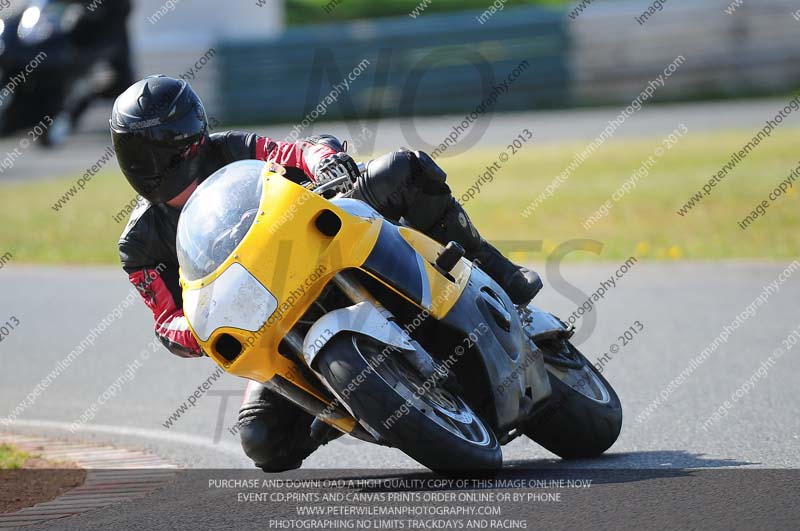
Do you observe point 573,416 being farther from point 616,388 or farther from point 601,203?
point 601,203

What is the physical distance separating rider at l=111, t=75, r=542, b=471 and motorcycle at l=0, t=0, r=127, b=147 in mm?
17394

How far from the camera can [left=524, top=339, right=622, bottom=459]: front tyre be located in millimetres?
5371

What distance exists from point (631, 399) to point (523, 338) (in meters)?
1.99

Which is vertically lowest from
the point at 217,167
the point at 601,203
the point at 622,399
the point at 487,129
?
the point at 487,129

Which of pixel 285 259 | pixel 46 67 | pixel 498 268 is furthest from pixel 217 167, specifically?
pixel 46 67

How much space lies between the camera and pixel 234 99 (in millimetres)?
25219

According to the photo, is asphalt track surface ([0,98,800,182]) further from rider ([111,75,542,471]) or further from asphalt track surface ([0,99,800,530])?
rider ([111,75,542,471])

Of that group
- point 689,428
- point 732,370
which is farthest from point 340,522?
point 732,370

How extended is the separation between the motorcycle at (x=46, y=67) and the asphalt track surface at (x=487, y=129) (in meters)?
0.77

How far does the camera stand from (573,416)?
212 inches

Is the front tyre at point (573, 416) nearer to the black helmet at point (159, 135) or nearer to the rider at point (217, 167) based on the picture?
the rider at point (217, 167)

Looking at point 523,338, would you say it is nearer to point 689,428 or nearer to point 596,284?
point 689,428

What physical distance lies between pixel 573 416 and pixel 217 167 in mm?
1931

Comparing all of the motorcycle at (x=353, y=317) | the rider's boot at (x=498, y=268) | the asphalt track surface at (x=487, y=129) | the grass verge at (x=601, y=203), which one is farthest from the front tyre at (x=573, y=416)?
the asphalt track surface at (x=487, y=129)
